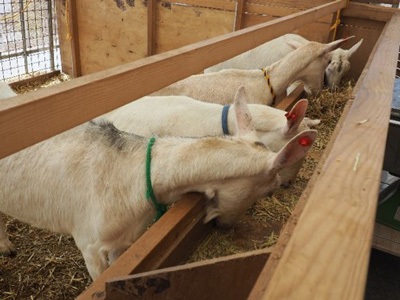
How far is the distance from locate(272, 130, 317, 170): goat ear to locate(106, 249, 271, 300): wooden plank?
0.75 metres

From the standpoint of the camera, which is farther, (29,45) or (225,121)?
(29,45)

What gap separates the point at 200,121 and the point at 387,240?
89.8 inches

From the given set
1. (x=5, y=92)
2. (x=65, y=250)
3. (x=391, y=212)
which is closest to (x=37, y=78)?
(x=5, y=92)

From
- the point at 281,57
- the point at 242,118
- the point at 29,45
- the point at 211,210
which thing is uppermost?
the point at 242,118

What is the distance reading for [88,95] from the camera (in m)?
1.20

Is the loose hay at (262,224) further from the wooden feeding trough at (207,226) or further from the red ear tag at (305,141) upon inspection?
the red ear tag at (305,141)

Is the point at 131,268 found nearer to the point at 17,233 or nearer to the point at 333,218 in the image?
the point at 333,218

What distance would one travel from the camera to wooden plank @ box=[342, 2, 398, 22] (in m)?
5.16

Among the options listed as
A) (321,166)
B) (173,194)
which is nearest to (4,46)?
(173,194)

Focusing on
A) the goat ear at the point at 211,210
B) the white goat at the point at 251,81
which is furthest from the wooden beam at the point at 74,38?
the goat ear at the point at 211,210

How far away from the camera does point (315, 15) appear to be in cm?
354

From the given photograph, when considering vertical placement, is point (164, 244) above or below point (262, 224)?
above

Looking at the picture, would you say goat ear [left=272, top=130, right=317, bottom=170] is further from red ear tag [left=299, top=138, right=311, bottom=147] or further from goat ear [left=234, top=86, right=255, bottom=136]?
goat ear [left=234, top=86, right=255, bottom=136]

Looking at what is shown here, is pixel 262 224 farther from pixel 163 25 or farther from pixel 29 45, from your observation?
pixel 29 45
